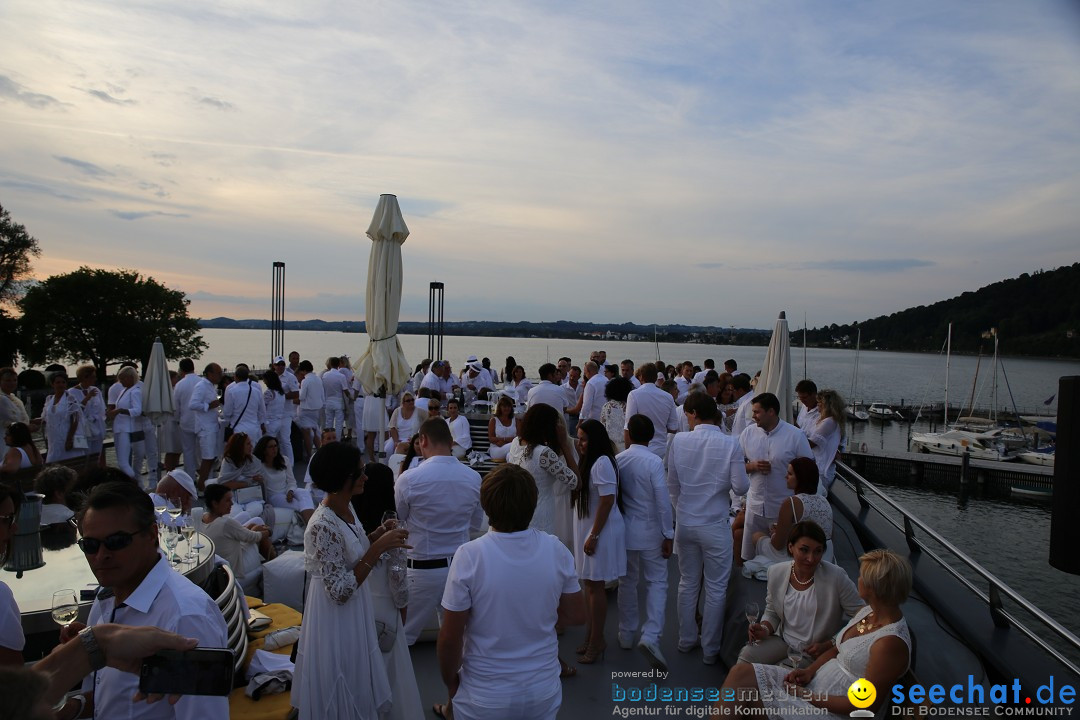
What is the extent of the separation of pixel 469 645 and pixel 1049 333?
85611 mm

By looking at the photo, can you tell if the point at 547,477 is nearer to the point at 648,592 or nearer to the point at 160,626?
the point at 648,592

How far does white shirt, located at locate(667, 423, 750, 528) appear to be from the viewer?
4.89 metres

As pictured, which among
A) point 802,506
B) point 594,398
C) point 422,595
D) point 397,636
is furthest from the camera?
point 594,398

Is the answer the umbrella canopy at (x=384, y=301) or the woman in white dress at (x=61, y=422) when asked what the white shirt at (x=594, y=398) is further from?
the woman in white dress at (x=61, y=422)

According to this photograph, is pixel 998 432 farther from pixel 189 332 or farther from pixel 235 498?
pixel 189 332

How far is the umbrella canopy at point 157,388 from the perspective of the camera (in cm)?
908

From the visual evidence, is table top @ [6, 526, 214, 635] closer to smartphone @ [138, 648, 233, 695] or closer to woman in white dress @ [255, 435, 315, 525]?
smartphone @ [138, 648, 233, 695]

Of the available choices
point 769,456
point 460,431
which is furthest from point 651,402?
point 460,431

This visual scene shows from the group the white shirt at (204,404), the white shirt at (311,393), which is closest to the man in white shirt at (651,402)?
the white shirt at (311,393)

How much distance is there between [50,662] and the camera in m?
1.67

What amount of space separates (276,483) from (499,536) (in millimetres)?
5024

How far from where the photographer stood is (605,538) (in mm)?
4746

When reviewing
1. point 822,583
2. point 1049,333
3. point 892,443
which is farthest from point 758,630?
point 1049,333

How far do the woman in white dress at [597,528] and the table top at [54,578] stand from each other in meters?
2.62
